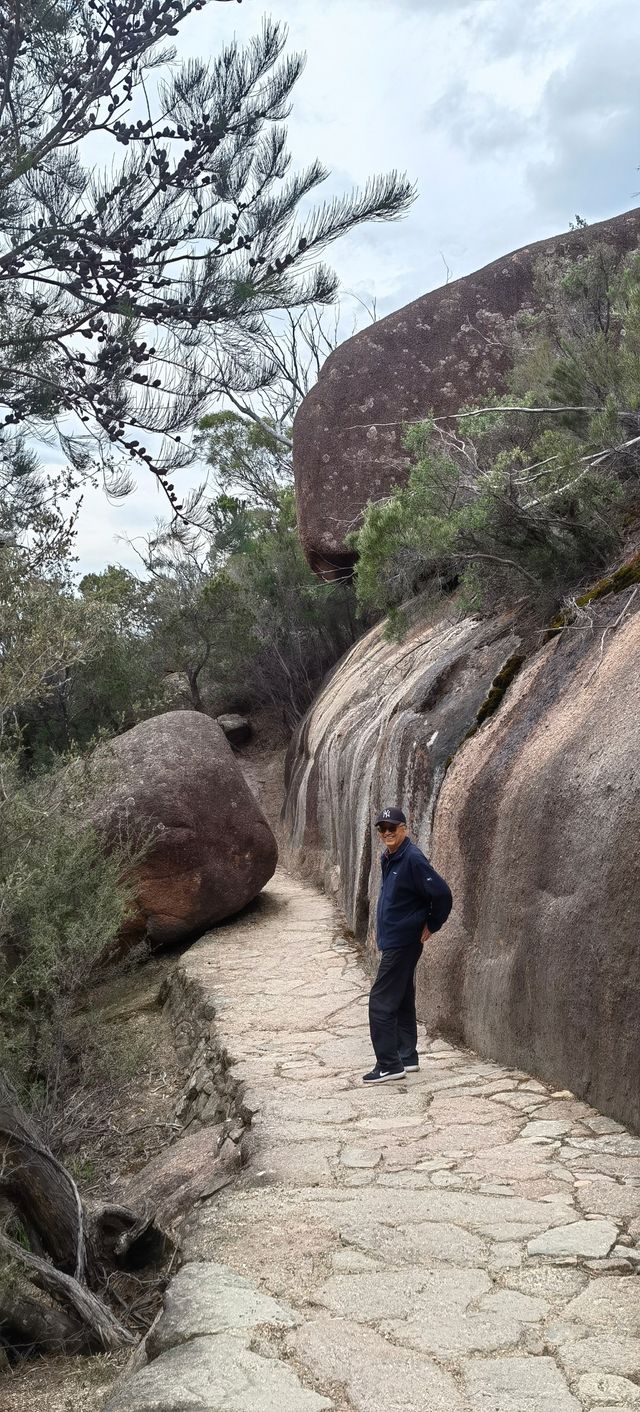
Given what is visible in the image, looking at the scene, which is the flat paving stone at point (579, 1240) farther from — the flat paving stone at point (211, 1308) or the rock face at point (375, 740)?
the rock face at point (375, 740)

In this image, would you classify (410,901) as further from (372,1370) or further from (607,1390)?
(607,1390)

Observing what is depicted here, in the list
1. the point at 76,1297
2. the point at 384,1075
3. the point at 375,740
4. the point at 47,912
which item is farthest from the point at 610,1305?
the point at 375,740

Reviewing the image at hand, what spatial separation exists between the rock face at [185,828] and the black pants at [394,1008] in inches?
177

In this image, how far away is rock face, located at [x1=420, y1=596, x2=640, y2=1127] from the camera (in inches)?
189

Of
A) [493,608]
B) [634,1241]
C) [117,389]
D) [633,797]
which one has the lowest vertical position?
[634,1241]

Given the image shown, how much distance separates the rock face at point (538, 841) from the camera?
4.83 meters

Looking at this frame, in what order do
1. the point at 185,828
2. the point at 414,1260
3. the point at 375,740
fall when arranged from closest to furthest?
the point at 414,1260 → the point at 375,740 → the point at 185,828

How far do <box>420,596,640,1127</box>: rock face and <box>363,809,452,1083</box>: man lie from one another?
12.7 inches

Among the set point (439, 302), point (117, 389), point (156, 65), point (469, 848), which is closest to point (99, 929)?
point (469, 848)

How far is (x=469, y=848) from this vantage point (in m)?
6.51

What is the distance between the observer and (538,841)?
5.61 metres

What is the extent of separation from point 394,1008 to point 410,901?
1.81ft

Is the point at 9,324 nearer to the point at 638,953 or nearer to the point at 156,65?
the point at 156,65

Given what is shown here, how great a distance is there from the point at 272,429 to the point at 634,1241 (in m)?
25.3
